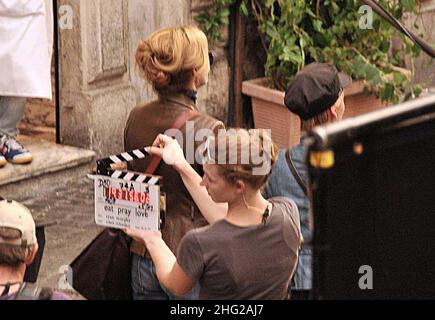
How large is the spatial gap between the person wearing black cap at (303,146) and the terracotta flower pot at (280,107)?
320cm

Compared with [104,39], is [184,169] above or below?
below

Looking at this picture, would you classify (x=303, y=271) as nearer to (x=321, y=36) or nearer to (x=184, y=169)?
(x=184, y=169)

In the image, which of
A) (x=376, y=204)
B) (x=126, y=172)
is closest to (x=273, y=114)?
(x=126, y=172)

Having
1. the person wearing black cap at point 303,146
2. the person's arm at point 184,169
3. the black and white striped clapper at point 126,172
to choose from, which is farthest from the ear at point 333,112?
the black and white striped clapper at point 126,172

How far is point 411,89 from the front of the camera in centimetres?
831

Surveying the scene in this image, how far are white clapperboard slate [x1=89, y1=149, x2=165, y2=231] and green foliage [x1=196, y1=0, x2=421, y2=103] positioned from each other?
150 inches

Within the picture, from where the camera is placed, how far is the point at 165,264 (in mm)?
3957

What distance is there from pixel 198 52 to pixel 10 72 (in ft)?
8.20

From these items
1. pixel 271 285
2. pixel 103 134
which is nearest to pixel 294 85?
pixel 271 285

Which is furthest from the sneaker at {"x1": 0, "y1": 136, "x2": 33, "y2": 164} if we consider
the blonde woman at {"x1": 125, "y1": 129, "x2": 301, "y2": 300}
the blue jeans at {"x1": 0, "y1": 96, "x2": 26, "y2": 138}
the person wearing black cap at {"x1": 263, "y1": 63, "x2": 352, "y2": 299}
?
the blonde woman at {"x1": 125, "y1": 129, "x2": 301, "y2": 300}

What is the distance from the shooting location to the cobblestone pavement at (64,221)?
6305 mm

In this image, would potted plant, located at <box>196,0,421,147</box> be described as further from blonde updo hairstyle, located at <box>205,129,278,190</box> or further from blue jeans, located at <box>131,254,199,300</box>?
blonde updo hairstyle, located at <box>205,129,278,190</box>

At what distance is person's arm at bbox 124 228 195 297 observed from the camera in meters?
3.81

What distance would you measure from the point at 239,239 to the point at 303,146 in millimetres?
638
